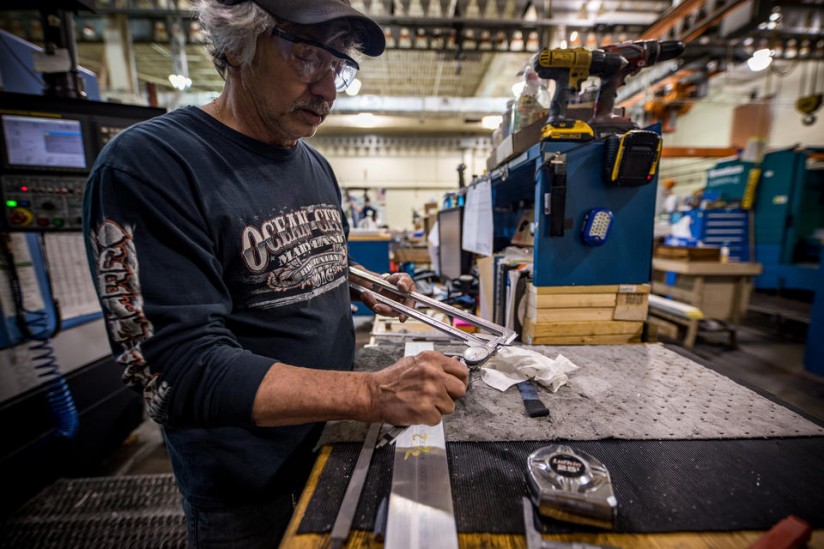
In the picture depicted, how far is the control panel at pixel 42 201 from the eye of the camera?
1.56m

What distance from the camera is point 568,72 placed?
48.4 inches

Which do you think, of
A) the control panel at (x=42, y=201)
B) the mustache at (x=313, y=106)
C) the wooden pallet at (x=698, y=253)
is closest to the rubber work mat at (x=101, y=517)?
the control panel at (x=42, y=201)

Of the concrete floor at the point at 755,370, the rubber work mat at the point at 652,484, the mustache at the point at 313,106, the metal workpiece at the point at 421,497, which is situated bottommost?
the concrete floor at the point at 755,370

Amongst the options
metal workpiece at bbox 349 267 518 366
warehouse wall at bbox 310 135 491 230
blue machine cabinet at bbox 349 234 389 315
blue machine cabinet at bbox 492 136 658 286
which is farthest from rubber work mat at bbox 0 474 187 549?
warehouse wall at bbox 310 135 491 230

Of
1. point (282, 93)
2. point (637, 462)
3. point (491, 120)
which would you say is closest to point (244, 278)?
point (282, 93)

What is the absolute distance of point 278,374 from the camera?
550 millimetres

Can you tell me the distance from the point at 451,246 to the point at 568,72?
4.67 feet

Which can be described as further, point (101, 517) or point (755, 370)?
point (755, 370)

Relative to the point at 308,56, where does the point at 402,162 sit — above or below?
above

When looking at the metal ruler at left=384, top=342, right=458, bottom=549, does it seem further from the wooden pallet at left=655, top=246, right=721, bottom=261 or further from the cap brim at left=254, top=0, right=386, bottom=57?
the wooden pallet at left=655, top=246, right=721, bottom=261

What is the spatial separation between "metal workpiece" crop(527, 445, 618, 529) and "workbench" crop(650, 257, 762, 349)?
3.94m

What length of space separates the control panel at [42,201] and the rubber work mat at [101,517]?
54.9 inches

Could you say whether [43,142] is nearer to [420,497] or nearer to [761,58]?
[420,497]

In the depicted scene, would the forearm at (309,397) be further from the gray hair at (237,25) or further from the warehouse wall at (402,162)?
the warehouse wall at (402,162)
